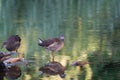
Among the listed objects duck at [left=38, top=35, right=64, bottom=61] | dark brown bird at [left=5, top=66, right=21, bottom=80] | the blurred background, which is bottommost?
the blurred background

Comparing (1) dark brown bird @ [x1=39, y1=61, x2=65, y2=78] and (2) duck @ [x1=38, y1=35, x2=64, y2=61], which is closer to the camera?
(1) dark brown bird @ [x1=39, y1=61, x2=65, y2=78]

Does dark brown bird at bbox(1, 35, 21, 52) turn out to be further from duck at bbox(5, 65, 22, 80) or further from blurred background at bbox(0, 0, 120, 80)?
duck at bbox(5, 65, 22, 80)

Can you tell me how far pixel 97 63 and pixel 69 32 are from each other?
161 centimetres

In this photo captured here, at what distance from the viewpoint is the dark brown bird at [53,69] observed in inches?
120

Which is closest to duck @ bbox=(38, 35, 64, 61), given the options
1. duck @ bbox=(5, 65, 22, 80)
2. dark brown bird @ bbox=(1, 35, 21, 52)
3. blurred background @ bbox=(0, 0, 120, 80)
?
blurred background @ bbox=(0, 0, 120, 80)

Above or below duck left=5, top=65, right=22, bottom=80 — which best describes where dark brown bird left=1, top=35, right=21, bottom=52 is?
above


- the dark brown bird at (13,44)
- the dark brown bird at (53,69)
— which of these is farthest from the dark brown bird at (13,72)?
the dark brown bird at (13,44)

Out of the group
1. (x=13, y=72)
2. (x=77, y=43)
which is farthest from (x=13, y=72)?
(x=77, y=43)

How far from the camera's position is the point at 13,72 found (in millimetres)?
3090

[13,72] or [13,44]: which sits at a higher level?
[13,44]

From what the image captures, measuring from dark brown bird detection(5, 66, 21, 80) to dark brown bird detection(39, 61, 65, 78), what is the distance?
16 cm

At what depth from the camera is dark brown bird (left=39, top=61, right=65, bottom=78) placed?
3.06 metres

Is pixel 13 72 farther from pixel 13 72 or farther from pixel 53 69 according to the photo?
pixel 53 69

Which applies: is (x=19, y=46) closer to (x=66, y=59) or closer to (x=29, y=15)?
(x=66, y=59)
